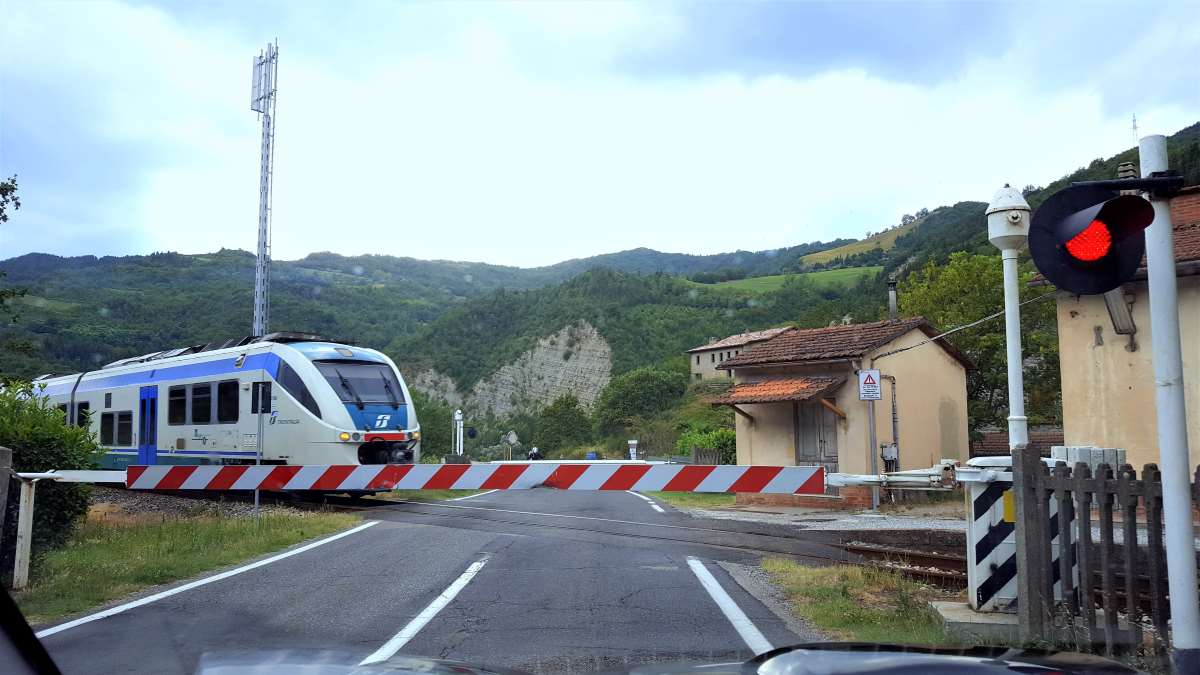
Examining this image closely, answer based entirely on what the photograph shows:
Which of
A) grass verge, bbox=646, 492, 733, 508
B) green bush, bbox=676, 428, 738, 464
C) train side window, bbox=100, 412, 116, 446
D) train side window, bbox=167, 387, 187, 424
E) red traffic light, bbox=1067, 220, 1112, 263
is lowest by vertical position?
grass verge, bbox=646, 492, 733, 508

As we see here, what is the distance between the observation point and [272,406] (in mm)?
17594

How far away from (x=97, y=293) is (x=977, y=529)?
51.3 m

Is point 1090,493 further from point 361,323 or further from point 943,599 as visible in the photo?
point 361,323

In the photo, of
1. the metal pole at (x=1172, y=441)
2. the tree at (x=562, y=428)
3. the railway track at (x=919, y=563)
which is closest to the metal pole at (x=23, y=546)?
the railway track at (x=919, y=563)

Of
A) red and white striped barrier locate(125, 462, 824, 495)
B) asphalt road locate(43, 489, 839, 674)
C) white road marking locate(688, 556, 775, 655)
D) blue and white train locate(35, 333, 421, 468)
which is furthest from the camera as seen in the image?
blue and white train locate(35, 333, 421, 468)

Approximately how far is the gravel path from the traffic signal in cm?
1411

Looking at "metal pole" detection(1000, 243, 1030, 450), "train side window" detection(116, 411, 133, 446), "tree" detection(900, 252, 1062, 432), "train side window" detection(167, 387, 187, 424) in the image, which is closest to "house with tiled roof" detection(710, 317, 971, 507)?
"tree" detection(900, 252, 1062, 432)

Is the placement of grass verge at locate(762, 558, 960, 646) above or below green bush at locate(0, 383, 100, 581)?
below

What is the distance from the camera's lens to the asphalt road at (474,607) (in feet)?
18.9

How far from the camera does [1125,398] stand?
15.4 metres

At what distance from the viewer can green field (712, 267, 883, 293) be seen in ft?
368

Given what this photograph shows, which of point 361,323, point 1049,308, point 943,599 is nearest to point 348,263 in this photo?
point 361,323

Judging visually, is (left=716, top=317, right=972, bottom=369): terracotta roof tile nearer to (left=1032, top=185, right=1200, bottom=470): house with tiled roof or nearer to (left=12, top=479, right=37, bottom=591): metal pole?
(left=1032, top=185, right=1200, bottom=470): house with tiled roof

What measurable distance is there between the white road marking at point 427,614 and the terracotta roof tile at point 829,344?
44.3 ft
